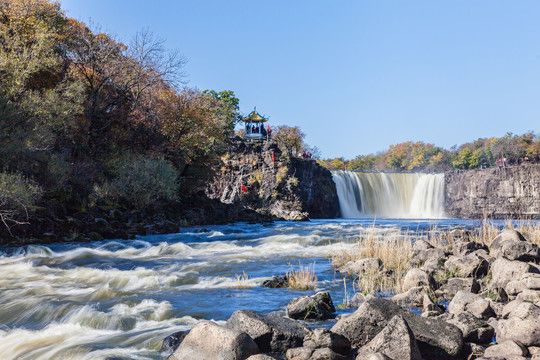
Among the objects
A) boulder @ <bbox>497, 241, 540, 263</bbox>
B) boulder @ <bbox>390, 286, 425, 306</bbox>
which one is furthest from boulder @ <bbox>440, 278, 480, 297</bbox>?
boulder @ <bbox>497, 241, 540, 263</bbox>

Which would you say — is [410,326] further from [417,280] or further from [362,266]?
[362,266]

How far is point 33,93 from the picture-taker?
2288 centimetres

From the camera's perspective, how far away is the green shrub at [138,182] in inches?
1066

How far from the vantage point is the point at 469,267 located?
10094mm

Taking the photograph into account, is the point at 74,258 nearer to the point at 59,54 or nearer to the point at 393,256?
the point at 393,256

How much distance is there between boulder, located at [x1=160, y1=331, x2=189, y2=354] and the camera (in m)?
6.30

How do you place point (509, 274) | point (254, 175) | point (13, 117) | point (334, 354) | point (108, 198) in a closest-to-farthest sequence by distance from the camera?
point (334, 354)
point (509, 274)
point (13, 117)
point (108, 198)
point (254, 175)

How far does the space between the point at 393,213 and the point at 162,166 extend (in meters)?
38.4

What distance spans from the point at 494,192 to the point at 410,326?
204 ft

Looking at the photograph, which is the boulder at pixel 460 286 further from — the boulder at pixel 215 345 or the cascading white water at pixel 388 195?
the cascading white water at pixel 388 195

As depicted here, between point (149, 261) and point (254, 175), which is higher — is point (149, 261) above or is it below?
below

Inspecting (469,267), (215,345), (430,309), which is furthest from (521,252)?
(215,345)

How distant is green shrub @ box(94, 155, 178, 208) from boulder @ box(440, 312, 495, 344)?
23303 millimetres

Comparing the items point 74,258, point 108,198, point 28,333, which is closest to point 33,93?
point 108,198
